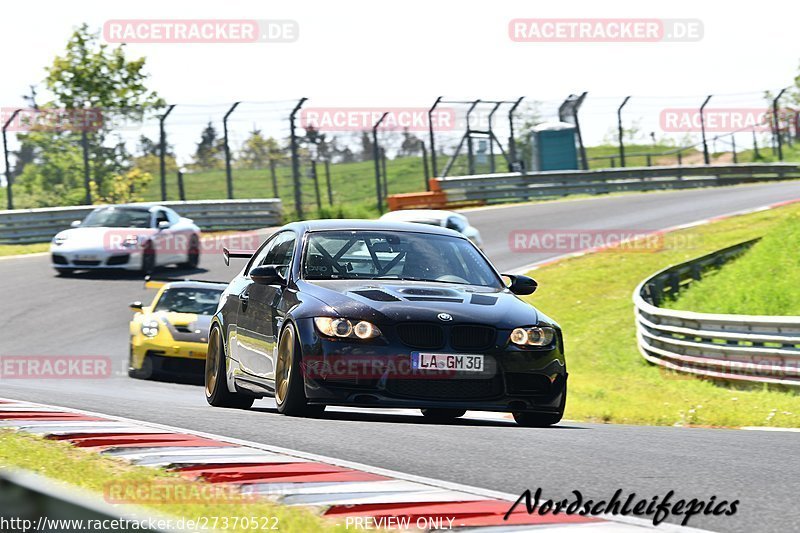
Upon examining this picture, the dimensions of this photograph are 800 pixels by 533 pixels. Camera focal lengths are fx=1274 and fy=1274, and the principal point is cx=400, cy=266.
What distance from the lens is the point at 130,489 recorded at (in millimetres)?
5391

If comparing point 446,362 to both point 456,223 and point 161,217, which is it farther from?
point 161,217

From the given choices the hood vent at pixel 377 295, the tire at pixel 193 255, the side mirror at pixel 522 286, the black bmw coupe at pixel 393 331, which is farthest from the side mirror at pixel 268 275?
the tire at pixel 193 255

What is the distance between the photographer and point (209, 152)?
34.2m

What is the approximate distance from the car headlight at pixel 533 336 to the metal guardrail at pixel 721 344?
21.6ft

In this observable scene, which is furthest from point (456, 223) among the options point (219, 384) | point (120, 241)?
point (219, 384)

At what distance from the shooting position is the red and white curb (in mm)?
4859

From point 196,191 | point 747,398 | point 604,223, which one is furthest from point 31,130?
point 747,398

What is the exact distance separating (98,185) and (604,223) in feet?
45.5

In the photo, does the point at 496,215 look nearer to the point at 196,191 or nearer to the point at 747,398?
the point at 196,191

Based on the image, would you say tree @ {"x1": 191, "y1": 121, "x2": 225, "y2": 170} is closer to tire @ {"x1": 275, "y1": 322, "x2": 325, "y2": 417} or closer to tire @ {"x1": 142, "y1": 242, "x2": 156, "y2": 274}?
tire @ {"x1": 142, "y1": 242, "x2": 156, "y2": 274}

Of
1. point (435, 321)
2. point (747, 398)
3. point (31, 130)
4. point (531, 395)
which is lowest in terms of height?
point (747, 398)

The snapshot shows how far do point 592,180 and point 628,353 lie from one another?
74.6 feet

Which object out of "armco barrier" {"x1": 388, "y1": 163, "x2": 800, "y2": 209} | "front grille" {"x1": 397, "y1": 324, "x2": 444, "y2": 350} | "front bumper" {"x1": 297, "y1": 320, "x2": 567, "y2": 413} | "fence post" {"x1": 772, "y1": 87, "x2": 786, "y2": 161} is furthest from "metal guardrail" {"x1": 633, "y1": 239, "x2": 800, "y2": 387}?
"fence post" {"x1": 772, "y1": 87, "x2": 786, "y2": 161}

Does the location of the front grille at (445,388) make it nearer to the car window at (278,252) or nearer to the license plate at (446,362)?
the license plate at (446,362)
